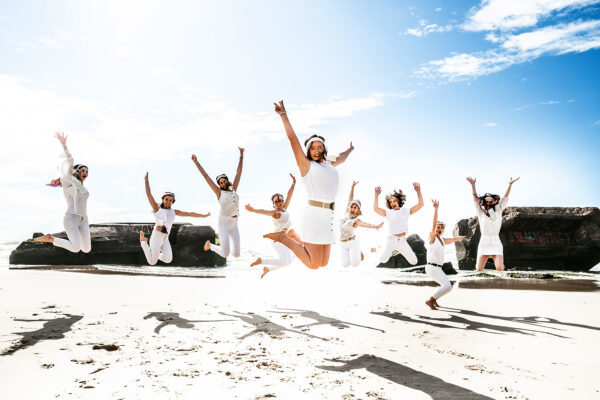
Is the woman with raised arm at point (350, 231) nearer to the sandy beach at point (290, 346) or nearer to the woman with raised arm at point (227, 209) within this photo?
the sandy beach at point (290, 346)

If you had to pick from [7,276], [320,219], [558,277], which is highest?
[320,219]

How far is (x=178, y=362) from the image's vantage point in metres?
4.20

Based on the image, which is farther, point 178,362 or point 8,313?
point 8,313

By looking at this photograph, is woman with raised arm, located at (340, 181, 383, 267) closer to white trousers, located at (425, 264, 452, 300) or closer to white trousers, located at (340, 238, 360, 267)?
white trousers, located at (340, 238, 360, 267)

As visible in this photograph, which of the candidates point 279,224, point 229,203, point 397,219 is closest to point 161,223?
point 229,203

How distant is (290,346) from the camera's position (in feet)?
15.9

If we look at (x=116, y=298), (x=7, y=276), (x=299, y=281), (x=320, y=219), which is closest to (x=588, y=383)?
(x=320, y=219)

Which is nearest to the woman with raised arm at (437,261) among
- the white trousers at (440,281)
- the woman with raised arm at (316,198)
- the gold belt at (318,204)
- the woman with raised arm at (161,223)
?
the white trousers at (440,281)

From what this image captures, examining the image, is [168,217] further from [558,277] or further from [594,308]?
[558,277]

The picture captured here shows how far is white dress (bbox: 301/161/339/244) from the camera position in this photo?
16.6ft

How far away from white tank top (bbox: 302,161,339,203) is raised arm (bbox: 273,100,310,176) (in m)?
0.09

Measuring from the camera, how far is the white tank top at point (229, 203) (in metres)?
9.58

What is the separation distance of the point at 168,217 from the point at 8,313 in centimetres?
383

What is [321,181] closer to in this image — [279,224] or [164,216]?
[279,224]
